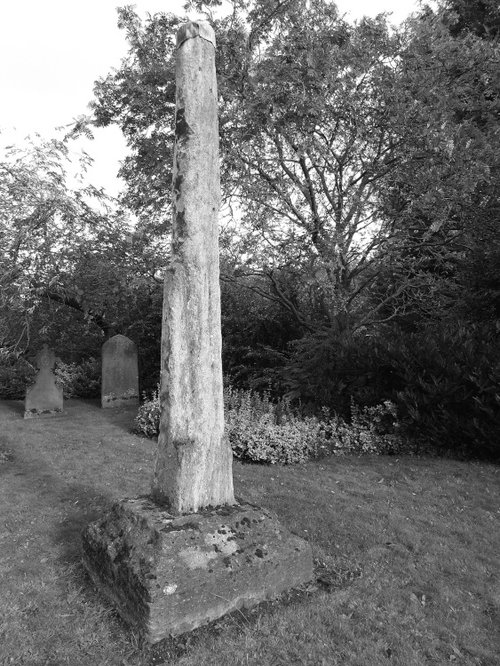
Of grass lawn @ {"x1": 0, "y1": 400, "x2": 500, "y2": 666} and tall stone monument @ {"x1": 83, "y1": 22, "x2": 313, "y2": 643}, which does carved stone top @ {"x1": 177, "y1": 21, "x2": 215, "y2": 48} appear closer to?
tall stone monument @ {"x1": 83, "y1": 22, "x2": 313, "y2": 643}

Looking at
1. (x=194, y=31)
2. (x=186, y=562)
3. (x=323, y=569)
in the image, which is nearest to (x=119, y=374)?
(x=323, y=569)

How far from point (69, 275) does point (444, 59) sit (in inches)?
396

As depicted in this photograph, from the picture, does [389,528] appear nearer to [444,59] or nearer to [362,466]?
[362,466]

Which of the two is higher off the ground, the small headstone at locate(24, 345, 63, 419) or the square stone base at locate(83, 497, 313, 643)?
the small headstone at locate(24, 345, 63, 419)

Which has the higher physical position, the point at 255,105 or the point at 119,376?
the point at 255,105

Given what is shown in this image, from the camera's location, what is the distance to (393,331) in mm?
10344

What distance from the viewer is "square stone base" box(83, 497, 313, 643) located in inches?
127

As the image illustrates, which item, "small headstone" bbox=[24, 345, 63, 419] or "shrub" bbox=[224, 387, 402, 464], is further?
"small headstone" bbox=[24, 345, 63, 419]

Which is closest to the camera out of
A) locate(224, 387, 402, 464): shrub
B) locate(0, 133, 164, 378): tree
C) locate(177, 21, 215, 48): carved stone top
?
locate(177, 21, 215, 48): carved stone top

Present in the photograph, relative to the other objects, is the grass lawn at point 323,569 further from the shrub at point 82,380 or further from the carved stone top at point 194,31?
the shrub at point 82,380

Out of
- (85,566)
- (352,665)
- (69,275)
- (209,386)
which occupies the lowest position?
(352,665)

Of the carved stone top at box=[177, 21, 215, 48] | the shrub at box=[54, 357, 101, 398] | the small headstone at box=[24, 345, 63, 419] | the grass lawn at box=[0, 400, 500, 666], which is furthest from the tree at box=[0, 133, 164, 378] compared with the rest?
the carved stone top at box=[177, 21, 215, 48]

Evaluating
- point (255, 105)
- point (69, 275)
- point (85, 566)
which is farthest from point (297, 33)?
point (85, 566)

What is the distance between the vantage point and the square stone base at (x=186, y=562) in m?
3.23
